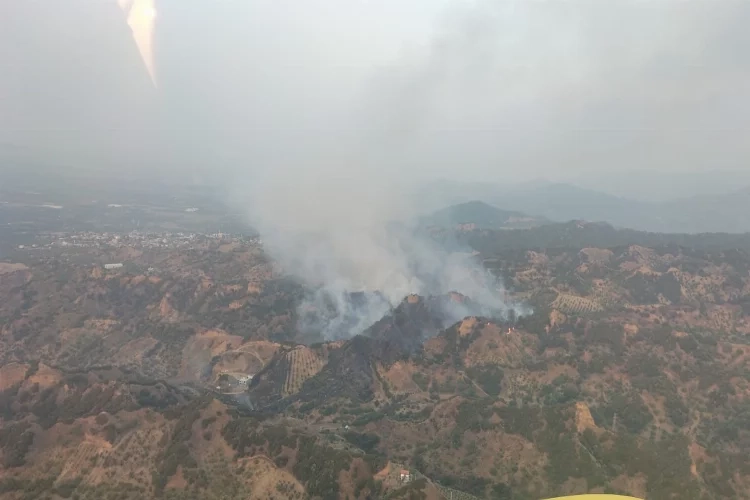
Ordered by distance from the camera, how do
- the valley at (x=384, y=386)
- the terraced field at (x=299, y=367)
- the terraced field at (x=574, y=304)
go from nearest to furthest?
1. the valley at (x=384, y=386)
2. the terraced field at (x=299, y=367)
3. the terraced field at (x=574, y=304)

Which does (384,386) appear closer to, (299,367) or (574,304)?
(299,367)

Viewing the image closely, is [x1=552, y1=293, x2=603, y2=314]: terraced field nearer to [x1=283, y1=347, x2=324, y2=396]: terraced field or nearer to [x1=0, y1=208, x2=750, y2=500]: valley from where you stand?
[x1=0, y1=208, x2=750, y2=500]: valley

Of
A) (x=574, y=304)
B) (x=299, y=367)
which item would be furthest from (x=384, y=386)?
(x=574, y=304)

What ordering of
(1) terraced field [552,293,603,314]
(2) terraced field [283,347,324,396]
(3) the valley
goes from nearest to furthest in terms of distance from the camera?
1. (3) the valley
2. (2) terraced field [283,347,324,396]
3. (1) terraced field [552,293,603,314]

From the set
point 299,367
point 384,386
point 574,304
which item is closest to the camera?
point 384,386

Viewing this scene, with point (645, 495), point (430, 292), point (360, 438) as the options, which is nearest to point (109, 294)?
point (430, 292)

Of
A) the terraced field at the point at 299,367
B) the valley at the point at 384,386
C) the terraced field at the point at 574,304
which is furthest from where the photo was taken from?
the terraced field at the point at 574,304

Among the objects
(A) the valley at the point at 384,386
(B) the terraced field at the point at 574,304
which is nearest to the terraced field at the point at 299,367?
(A) the valley at the point at 384,386

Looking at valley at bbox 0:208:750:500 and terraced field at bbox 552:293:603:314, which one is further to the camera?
terraced field at bbox 552:293:603:314

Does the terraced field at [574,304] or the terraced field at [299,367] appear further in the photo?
the terraced field at [574,304]

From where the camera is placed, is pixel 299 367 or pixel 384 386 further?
pixel 299 367

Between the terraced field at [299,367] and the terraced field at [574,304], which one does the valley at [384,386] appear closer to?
the terraced field at [299,367]

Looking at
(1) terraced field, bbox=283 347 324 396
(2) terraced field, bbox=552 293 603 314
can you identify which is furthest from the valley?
(2) terraced field, bbox=552 293 603 314
